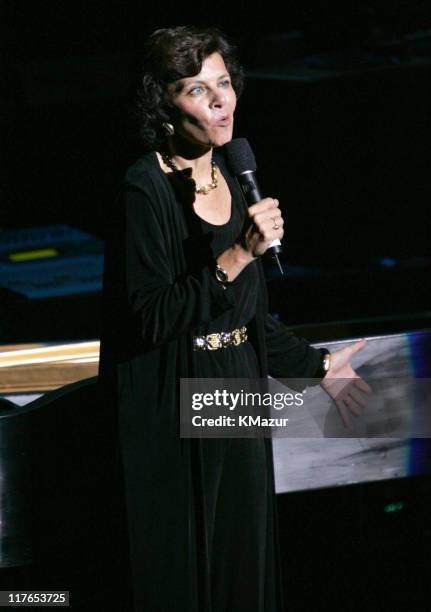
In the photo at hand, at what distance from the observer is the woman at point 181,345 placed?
170cm

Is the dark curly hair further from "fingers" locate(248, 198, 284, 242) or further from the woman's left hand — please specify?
the woman's left hand

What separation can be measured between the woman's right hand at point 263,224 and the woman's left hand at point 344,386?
638mm

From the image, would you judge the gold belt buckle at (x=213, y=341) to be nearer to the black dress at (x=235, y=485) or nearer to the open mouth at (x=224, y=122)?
the black dress at (x=235, y=485)

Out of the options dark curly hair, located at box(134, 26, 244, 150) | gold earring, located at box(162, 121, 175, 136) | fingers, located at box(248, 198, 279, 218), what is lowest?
fingers, located at box(248, 198, 279, 218)

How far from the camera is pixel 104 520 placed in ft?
6.59

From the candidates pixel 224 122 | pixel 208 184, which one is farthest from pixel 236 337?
pixel 224 122

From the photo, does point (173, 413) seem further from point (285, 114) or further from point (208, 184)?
point (285, 114)

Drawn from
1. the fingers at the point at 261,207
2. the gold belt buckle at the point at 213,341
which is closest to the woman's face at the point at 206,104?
the fingers at the point at 261,207

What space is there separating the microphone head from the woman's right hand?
155 millimetres

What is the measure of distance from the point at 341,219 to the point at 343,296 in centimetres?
115

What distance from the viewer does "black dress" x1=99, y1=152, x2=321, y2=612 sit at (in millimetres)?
1677

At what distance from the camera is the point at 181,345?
1.76m

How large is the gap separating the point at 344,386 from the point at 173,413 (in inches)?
21.7

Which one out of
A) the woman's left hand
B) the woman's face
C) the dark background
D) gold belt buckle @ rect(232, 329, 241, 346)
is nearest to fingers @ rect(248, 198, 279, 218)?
the woman's face
